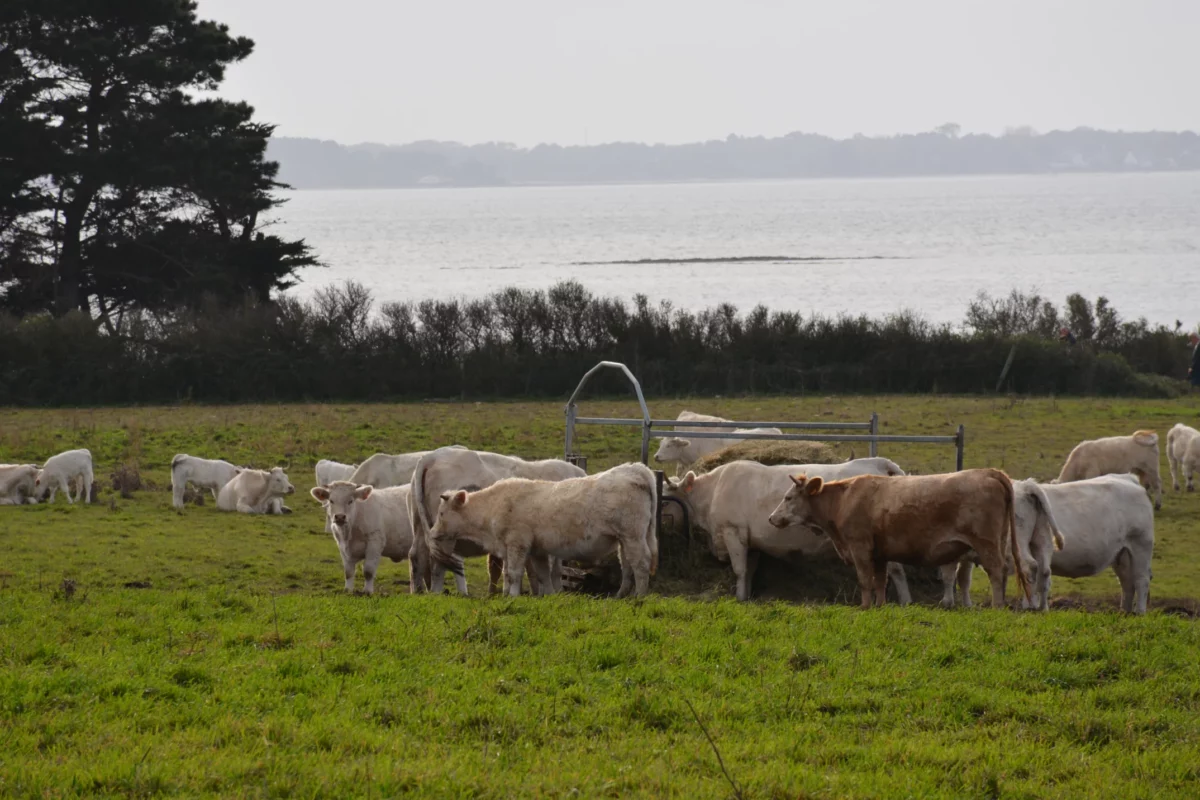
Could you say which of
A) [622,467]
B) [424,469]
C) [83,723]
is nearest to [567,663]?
[83,723]

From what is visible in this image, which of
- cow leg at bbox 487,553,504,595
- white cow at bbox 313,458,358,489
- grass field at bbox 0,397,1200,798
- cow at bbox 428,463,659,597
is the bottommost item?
cow leg at bbox 487,553,504,595

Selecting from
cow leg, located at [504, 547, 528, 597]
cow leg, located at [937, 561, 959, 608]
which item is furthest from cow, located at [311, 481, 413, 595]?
cow leg, located at [937, 561, 959, 608]

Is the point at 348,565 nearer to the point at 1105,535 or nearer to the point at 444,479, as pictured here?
the point at 444,479

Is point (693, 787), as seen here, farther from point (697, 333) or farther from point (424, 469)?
point (697, 333)

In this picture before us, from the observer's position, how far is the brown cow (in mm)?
12367

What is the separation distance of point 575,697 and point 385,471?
1208 cm

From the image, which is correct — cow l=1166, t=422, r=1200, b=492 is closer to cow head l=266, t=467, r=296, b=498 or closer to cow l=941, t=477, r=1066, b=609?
cow l=941, t=477, r=1066, b=609

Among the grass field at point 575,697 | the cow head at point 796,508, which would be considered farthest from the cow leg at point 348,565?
the cow head at point 796,508

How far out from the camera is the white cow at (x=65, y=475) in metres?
22.7

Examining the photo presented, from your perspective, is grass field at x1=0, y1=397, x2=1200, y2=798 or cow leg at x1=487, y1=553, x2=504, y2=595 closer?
grass field at x1=0, y1=397, x2=1200, y2=798

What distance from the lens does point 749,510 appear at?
14641mm

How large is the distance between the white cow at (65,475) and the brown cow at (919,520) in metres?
14.4

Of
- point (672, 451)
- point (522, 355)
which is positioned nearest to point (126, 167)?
point (522, 355)

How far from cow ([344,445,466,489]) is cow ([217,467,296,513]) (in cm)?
201
